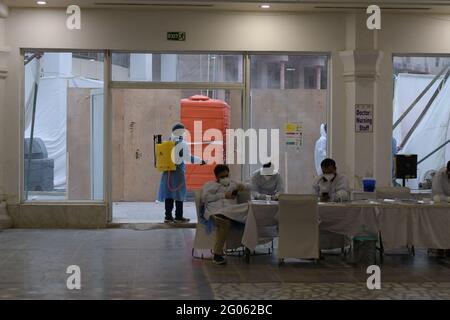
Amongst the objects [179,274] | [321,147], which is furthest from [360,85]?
[179,274]

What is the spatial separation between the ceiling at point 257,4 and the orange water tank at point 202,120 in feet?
5.12

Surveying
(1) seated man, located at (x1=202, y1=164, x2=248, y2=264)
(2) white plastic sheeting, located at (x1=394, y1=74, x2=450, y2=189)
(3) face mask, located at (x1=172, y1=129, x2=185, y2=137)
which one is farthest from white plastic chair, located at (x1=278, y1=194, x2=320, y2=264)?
(2) white plastic sheeting, located at (x1=394, y1=74, x2=450, y2=189)

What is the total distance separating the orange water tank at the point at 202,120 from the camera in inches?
484

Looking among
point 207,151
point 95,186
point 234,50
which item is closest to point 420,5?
point 234,50

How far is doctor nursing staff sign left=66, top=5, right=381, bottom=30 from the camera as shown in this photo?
11.6 metres

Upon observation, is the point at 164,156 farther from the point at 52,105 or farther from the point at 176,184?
the point at 52,105

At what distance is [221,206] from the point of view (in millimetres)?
8812

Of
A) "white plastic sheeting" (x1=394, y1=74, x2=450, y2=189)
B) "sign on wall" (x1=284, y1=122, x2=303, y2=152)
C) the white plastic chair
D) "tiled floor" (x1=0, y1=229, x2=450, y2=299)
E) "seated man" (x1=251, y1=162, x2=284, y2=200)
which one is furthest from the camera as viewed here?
"white plastic sheeting" (x1=394, y1=74, x2=450, y2=189)

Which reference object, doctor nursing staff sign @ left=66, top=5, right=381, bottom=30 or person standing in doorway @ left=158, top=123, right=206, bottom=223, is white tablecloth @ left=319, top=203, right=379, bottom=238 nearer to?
person standing in doorway @ left=158, top=123, right=206, bottom=223

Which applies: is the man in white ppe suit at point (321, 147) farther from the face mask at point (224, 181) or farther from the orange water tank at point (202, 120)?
the face mask at point (224, 181)

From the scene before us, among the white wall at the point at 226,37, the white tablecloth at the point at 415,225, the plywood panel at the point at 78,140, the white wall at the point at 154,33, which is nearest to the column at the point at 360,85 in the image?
the white wall at the point at 226,37

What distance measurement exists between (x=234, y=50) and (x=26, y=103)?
11.1 feet

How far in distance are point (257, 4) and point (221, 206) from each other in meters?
3.92

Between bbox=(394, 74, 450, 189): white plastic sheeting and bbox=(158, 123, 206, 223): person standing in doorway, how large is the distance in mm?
3517
